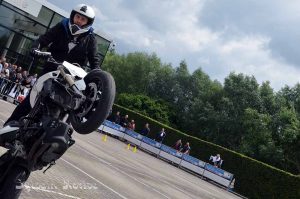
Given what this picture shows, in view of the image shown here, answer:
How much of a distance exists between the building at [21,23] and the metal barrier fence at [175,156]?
6.70 meters

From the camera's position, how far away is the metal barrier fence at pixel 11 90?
25281 millimetres

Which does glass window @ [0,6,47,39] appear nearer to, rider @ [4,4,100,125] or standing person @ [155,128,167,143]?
standing person @ [155,128,167,143]

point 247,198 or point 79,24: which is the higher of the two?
point 79,24

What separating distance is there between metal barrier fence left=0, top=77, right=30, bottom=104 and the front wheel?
20932mm

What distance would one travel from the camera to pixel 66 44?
5746mm

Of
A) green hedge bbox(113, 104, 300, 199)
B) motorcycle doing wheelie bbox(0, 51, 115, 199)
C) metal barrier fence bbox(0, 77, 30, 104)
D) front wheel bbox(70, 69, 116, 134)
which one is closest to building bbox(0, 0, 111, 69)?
metal barrier fence bbox(0, 77, 30, 104)

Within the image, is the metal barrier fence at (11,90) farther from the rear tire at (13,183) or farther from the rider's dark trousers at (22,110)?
the rear tire at (13,183)

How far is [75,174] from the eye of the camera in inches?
383

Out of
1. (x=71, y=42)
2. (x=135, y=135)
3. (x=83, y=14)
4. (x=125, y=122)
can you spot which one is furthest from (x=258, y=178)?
(x=83, y=14)

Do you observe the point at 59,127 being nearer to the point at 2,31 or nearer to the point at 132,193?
the point at 132,193

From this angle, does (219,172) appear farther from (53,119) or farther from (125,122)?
(53,119)

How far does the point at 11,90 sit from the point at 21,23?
28.7 feet

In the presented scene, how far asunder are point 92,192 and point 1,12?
25.7 metres

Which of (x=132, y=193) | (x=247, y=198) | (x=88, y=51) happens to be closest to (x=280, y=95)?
(x=247, y=198)
